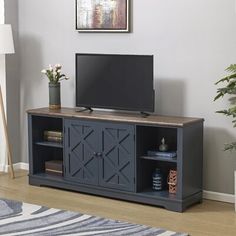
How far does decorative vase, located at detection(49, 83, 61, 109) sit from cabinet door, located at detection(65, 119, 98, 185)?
384mm

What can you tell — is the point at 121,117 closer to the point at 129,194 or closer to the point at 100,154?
the point at 100,154

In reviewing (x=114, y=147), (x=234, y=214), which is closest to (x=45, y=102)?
(x=114, y=147)

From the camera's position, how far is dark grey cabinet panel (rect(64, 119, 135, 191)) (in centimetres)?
483

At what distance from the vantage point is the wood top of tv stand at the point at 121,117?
464 centimetres

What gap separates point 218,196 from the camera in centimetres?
491

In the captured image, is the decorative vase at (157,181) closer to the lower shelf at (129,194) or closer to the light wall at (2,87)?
the lower shelf at (129,194)

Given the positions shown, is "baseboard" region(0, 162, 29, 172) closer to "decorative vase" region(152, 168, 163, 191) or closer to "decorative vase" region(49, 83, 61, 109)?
"decorative vase" region(49, 83, 61, 109)

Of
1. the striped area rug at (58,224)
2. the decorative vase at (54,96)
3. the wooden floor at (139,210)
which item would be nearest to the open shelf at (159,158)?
the wooden floor at (139,210)

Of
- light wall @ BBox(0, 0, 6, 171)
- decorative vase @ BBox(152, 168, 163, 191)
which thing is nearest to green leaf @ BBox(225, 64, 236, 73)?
decorative vase @ BBox(152, 168, 163, 191)

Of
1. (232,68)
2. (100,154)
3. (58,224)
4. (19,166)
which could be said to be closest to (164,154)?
(100,154)

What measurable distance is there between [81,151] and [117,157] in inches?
15.2

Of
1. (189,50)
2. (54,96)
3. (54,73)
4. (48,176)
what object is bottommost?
(48,176)

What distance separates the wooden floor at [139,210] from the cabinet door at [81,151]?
169 mm

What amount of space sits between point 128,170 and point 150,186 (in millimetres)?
273
